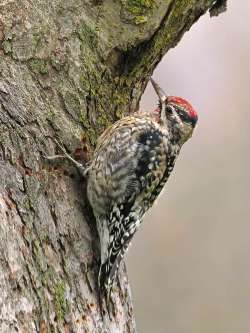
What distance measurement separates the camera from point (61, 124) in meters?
3.72

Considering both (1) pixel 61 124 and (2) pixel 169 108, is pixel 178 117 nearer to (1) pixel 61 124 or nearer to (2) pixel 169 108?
(2) pixel 169 108

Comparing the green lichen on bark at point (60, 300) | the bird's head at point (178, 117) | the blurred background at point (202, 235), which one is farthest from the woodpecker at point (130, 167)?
the blurred background at point (202, 235)

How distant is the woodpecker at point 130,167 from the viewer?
12.9 feet

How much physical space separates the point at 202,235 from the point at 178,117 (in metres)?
3.24

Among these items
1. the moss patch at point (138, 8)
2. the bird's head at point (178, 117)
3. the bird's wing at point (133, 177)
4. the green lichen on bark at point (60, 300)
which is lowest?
the green lichen on bark at point (60, 300)

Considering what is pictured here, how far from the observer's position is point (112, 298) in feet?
12.3

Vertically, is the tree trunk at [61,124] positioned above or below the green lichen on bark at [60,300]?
above

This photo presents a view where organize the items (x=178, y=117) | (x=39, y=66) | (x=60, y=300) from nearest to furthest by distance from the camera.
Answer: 1. (x=60, y=300)
2. (x=39, y=66)
3. (x=178, y=117)

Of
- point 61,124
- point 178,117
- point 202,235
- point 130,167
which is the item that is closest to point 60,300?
point 61,124

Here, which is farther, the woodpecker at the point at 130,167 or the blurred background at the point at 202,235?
the blurred background at the point at 202,235

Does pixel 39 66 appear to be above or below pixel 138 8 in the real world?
below

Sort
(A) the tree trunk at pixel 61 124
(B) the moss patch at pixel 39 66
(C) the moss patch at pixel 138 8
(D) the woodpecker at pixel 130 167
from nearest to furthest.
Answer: (A) the tree trunk at pixel 61 124, (B) the moss patch at pixel 39 66, (C) the moss patch at pixel 138 8, (D) the woodpecker at pixel 130 167

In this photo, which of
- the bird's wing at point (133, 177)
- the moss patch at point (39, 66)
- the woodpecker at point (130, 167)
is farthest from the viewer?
the bird's wing at point (133, 177)

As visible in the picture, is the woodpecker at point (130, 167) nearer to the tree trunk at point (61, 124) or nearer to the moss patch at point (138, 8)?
the tree trunk at point (61, 124)
